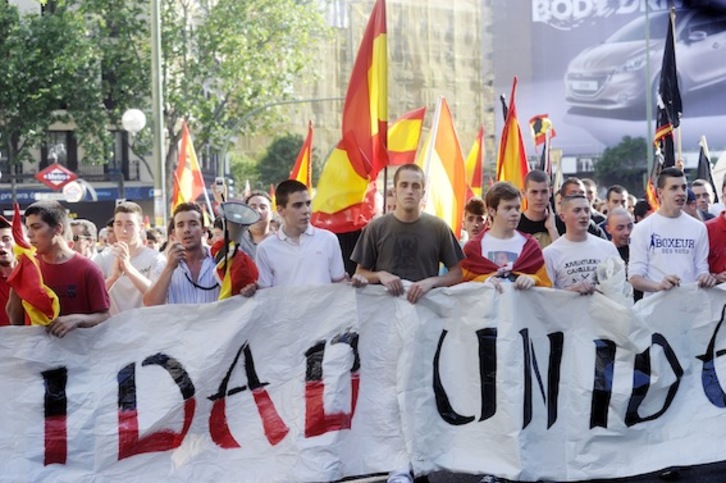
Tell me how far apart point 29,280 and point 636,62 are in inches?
2994

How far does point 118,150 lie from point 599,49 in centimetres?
3924

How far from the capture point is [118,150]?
1924 inches

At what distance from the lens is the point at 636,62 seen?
7881 centimetres

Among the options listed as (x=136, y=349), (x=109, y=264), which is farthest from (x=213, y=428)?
(x=109, y=264)

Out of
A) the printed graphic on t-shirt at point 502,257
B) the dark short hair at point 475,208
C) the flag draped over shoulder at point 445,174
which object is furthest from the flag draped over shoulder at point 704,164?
the printed graphic on t-shirt at point 502,257

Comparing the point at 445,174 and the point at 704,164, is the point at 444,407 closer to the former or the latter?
the point at 445,174

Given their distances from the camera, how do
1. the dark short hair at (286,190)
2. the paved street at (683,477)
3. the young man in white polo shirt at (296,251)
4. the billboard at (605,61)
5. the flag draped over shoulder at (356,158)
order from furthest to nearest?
the billboard at (605,61), the flag draped over shoulder at (356,158), the dark short hair at (286,190), the young man in white polo shirt at (296,251), the paved street at (683,477)

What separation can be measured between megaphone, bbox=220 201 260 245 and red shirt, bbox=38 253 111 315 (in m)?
0.68

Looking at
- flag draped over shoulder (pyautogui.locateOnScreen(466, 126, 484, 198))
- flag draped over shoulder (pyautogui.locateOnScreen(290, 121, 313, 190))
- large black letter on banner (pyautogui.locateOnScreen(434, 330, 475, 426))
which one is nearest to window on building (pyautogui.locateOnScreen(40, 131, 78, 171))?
flag draped over shoulder (pyautogui.locateOnScreen(466, 126, 484, 198))

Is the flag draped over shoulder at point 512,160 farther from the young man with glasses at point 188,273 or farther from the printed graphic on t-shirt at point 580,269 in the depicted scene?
the young man with glasses at point 188,273

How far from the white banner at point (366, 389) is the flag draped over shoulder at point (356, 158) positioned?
1.72 m

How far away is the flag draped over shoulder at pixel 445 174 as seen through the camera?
417 inches

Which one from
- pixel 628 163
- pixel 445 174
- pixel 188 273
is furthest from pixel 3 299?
pixel 628 163

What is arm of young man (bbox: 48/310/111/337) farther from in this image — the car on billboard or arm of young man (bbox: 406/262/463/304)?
the car on billboard
